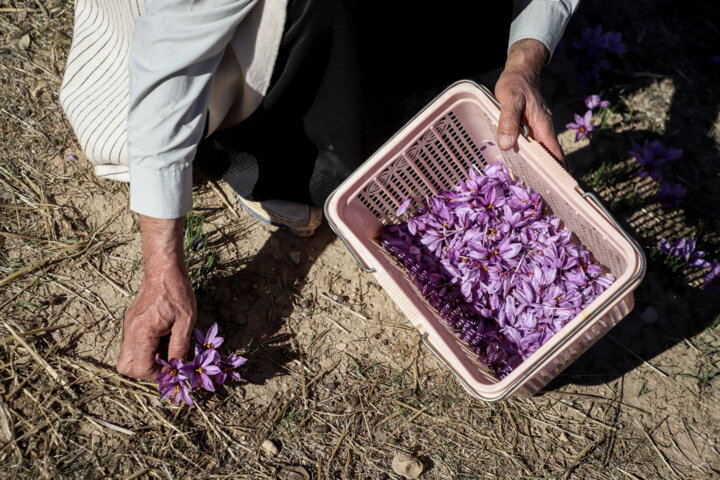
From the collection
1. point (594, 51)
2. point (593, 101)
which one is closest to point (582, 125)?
point (593, 101)

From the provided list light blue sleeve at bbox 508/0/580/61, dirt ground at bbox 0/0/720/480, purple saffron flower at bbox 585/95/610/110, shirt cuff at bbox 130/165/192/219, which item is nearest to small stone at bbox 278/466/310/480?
dirt ground at bbox 0/0/720/480

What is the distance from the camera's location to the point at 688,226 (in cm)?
269

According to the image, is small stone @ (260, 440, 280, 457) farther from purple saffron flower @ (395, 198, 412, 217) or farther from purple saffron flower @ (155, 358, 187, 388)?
purple saffron flower @ (395, 198, 412, 217)

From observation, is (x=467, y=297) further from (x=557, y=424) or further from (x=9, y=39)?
(x=9, y=39)

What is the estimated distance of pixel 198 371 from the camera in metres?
1.97

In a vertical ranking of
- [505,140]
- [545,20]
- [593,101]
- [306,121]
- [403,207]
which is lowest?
[403,207]

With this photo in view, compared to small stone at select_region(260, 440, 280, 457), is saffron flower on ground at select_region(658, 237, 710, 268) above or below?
above

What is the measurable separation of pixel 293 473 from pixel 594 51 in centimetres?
247

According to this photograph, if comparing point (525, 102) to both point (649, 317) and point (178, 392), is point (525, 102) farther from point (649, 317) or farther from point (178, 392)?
point (178, 392)

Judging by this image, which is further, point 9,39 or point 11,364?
point 9,39

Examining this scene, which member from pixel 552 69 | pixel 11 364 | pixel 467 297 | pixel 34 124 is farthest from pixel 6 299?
pixel 552 69

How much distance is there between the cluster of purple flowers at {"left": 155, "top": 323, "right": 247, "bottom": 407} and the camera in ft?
6.26

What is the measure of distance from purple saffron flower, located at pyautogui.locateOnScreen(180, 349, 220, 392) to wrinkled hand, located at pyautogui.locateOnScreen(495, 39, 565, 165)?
1.23 meters

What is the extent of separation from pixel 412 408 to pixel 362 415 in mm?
195
